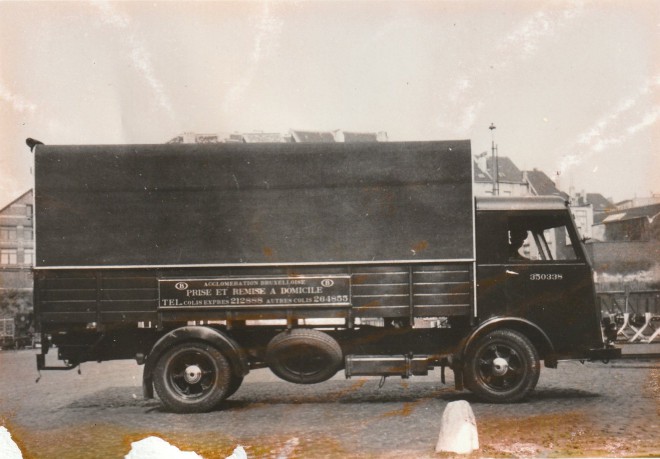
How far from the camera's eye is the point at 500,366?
8773 mm

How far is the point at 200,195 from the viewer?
8.73 m

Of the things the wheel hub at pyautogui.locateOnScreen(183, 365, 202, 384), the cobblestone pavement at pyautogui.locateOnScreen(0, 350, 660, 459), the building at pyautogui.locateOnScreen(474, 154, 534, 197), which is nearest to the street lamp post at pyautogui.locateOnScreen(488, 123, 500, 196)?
the building at pyautogui.locateOnScreen(474, 154, 534, 197)

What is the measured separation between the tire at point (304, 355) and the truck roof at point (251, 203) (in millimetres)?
1006

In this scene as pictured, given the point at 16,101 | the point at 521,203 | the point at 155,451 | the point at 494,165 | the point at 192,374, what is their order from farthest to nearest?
the point at 494,165, the point at 521,203, the point at 16,101, the point at 192,374, the point at 155,451

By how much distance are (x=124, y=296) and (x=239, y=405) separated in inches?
86.8

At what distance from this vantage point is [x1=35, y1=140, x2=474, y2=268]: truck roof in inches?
341

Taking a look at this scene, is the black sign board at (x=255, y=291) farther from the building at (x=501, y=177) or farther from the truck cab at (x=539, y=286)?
the building at (x=501, y=177)

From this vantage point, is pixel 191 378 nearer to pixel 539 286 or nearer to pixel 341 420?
pixel 341 420

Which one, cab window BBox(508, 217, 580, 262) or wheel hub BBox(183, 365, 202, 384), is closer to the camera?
wheel hub BBox(183, 365, 202, 384)

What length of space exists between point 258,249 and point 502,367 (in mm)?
3586

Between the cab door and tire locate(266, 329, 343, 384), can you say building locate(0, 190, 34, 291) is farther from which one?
the cab door

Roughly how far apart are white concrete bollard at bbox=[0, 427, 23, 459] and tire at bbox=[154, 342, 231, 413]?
5.74 feet

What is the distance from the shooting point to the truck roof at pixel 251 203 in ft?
28.4

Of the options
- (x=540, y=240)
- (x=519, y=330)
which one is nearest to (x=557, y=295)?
(x=519, y=330)
